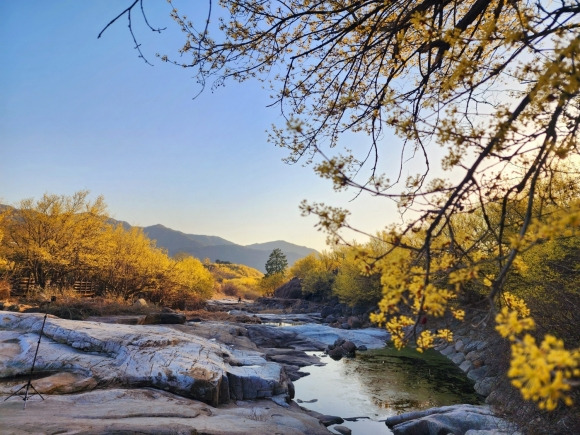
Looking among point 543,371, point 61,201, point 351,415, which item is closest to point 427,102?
point 543,371

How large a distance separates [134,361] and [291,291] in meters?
44.0

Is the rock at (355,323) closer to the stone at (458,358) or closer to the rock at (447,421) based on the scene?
the stone at (458,358)

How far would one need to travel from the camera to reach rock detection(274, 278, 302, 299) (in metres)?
50.5

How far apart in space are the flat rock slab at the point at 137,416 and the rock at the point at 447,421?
2112 mm

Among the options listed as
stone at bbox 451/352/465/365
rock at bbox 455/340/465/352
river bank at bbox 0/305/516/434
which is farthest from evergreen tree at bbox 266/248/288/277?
river bank at bbox 0/305/516/434

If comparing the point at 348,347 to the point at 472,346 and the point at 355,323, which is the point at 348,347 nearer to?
the point at 472,346

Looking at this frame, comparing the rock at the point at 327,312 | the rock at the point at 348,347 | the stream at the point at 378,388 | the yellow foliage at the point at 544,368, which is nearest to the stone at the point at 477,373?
the stream at the point at 378,388

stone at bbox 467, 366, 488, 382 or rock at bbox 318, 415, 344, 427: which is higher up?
stone at bbox 467, 366, 488, 382

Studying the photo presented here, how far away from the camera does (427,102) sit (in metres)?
4.77

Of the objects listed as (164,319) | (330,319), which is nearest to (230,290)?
(330,319)

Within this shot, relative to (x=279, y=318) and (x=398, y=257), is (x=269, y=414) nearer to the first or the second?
(x=398, y=257)

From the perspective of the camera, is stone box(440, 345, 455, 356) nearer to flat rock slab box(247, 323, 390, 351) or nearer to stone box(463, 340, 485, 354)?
stone box(463, 340, 485, 354)

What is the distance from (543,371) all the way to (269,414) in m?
7.30

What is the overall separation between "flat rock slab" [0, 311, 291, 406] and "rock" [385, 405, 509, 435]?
Answer: 287 centimetres
